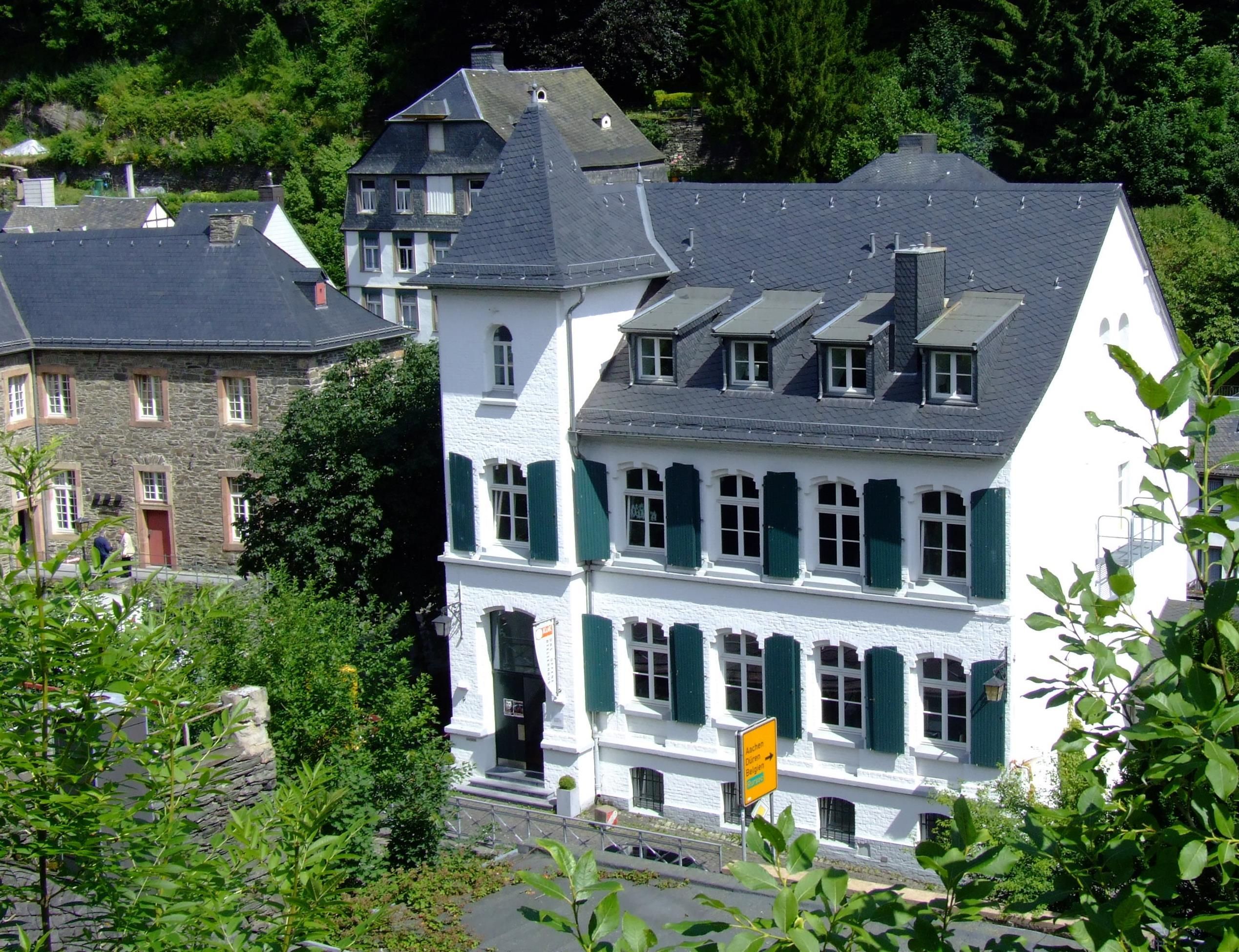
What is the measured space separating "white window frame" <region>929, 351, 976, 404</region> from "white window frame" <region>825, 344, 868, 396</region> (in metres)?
1.07

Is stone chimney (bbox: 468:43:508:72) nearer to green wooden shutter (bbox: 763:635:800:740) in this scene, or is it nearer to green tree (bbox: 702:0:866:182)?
green tree (bbox: 702:0:866:182)

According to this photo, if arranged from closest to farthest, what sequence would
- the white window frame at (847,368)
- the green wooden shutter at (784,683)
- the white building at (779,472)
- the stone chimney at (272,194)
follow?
the white building at (779,472) → the white window frame at (847,368) → the green wooden shutter at (784,683) → the stone chimney at (272,194)

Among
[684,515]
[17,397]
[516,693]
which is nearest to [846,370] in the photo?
[684,515]

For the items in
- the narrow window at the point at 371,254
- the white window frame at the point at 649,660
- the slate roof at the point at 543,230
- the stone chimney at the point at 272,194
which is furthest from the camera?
the stone chimney at the point at 272,194

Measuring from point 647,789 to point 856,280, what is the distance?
8.37m

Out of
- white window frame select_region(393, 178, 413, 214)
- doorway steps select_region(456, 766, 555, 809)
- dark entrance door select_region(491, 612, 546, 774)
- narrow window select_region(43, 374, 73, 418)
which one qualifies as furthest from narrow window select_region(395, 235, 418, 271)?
doorway steps select_region(456, 766, 555, 809)

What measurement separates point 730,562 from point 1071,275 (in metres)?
6.26

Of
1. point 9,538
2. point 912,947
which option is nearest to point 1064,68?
point 9,538

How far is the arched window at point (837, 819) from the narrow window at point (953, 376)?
19.8 feet

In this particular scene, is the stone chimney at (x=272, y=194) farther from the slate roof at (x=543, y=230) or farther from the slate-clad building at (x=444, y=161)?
the slate roof at (x=543, y=230)

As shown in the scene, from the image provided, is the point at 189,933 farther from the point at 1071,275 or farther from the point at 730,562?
the point at 1071,275

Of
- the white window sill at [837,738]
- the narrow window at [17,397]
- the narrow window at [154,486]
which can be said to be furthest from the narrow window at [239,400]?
the white window sill at [837,738]

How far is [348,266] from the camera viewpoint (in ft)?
176

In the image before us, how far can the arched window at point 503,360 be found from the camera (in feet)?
80.6
